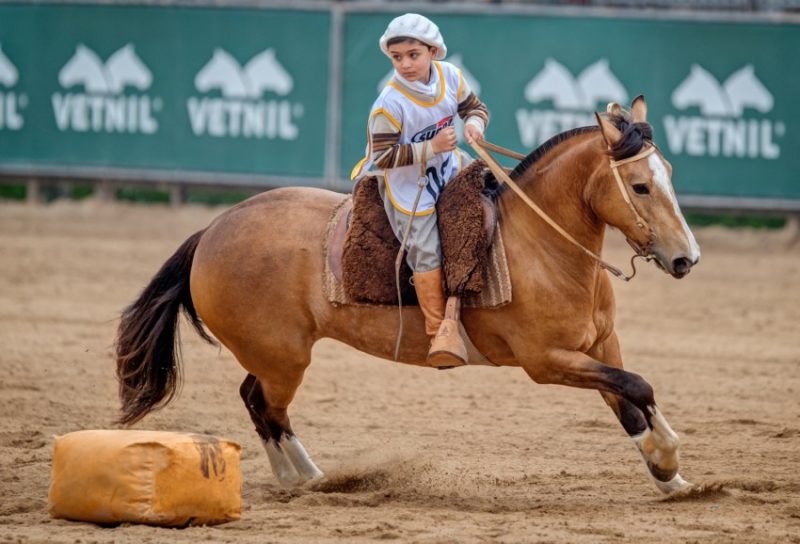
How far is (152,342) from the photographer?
6.74 meters

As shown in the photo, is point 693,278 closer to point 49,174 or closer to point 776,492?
point 776,492

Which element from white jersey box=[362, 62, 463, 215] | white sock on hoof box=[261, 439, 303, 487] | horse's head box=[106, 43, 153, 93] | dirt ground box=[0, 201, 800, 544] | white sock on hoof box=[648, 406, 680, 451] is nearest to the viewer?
dirt ground box=[0, 201, 800, 544]

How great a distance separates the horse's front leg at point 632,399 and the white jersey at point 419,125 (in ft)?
3.23

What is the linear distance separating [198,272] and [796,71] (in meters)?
10.0

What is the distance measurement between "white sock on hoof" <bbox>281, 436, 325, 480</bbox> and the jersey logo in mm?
1754

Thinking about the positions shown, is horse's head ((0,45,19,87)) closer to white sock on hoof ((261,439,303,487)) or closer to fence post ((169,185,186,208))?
fence post ((169,185,186,208))

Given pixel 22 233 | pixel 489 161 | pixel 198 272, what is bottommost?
pixel 22 233

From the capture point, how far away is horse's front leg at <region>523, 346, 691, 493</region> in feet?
19.0

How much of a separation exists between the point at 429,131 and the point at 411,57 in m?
0.39

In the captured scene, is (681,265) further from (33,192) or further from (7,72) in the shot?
(33,192)

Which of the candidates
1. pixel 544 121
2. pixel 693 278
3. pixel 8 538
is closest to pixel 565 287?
pixel 8 538

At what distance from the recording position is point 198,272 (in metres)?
6.68

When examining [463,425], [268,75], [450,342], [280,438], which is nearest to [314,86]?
[268,75]

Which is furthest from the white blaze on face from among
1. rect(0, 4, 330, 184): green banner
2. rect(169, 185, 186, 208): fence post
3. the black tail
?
rect(169, 185, 186, 208): fence post
